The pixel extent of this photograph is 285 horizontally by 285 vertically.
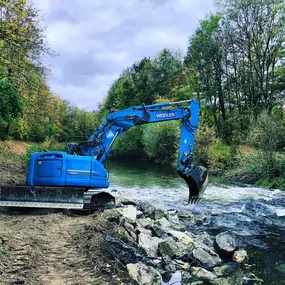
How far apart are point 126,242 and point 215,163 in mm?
15405

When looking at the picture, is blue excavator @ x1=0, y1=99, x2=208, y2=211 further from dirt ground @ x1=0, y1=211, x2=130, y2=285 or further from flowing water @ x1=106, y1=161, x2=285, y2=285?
flowing water @ x1=106, y1=161, x2=285, y2=285

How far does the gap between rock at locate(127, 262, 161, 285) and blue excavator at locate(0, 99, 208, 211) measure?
2983 millimetres

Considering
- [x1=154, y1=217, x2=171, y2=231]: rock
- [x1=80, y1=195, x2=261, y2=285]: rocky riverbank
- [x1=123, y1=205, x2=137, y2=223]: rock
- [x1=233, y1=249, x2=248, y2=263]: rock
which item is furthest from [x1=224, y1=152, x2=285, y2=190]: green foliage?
[x1=123, y1=205, x2=137, y2=223]: rock

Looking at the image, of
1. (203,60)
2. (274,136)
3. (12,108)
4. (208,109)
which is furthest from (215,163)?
(12,108)

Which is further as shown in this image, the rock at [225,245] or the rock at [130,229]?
the rock at [225,245]

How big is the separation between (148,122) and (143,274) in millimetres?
5403

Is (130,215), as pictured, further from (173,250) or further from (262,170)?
(262,170)

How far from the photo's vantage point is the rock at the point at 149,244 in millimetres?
5673

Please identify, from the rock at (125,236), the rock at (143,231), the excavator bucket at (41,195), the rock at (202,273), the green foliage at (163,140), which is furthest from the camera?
the green foliage at (163,140)

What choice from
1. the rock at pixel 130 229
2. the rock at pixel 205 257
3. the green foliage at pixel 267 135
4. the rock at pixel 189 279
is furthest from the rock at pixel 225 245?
the green foliage at pixel 267 135

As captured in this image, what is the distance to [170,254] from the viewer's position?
5.71m

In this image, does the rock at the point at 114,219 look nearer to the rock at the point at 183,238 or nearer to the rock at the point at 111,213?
the rock at the point at 111,213

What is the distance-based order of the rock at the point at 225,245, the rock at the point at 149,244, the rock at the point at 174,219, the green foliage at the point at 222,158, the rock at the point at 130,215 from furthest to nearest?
the green foliage at the point at 222,158
the rock at the point at 174,219
the rock at the point at 130,215
the rock at the point at 225,245
the rock at the point at 149,244

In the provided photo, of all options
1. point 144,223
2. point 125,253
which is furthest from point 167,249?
point 144,223
